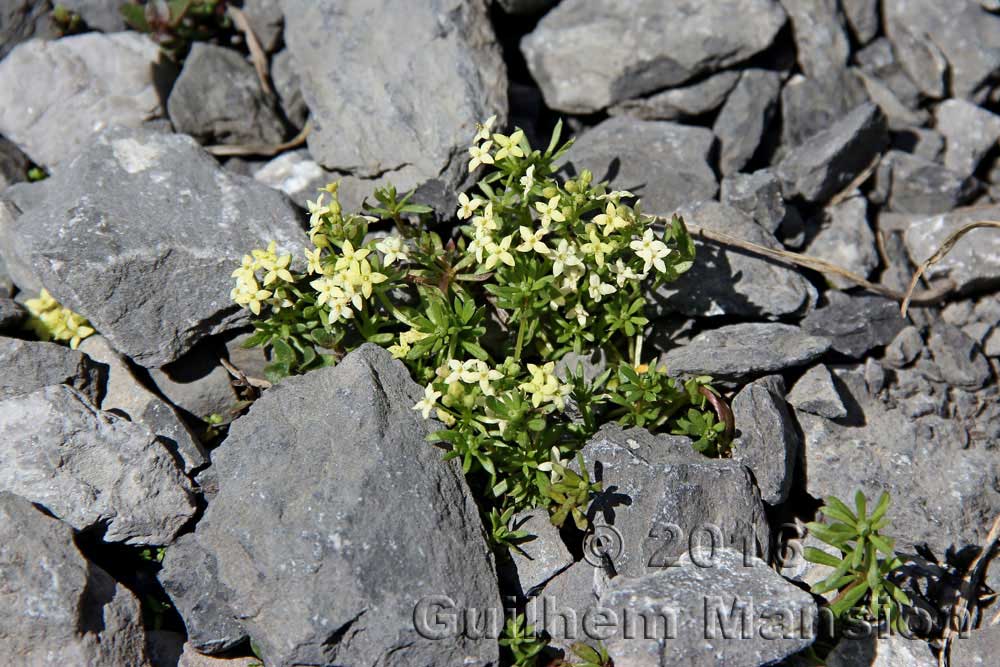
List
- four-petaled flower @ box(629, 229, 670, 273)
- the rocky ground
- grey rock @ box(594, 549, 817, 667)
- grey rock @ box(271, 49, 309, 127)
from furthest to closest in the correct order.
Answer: grey rock @ box(271, 49, 309, 127), four-petaled flower @ box(629, 229, 670, 273), the rocky ground, grey rock @ box(594, 549, 817, 667)

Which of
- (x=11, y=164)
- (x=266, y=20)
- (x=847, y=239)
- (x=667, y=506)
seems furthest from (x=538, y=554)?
(x=11, y=164)

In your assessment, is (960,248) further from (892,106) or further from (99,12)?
(99,12)

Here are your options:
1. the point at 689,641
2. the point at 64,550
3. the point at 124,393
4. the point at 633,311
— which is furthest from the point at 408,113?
the point at 689,641

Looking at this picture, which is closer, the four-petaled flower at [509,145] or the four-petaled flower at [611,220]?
the four-petaled flower at [611,220]

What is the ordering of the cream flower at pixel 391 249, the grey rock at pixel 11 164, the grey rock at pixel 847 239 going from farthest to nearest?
the grey rock at pixel 11 164
the grey rock at pixel 847 239
the cream flower at pixel 391 249

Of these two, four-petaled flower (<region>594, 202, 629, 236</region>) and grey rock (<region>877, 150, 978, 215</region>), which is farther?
grey rock (<region>877, 150, 978, 215</region>)

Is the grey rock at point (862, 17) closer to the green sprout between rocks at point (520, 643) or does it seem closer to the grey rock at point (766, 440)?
the grey rock at point (766, 440)

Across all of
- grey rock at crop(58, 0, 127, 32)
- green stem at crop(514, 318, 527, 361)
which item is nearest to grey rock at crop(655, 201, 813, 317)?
green stem at crop(514, 318, 527, 361)

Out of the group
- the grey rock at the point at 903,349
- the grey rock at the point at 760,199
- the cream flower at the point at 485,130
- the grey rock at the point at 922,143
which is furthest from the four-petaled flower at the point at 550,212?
the grey rock at the point at 922,143

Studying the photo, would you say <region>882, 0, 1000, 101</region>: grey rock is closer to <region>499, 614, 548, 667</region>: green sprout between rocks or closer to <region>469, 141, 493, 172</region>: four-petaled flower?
<region>469, 141, 493, 172</region>: four-petaled flower
